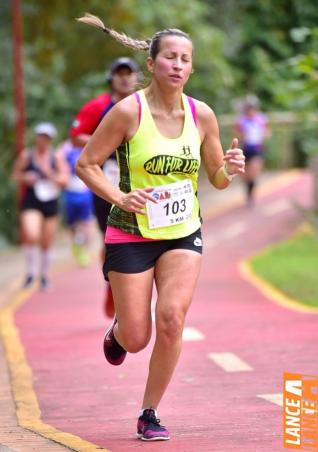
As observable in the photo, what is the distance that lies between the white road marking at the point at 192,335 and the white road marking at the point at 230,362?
3.09 ft

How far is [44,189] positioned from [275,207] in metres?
11.6

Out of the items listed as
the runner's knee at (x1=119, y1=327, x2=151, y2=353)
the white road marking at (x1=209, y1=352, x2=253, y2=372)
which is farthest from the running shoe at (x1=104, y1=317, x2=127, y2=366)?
the white road marking at (x1=209, y1=352, x2=253, y2=372)

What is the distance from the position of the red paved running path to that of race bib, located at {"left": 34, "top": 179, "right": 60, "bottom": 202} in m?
1.18

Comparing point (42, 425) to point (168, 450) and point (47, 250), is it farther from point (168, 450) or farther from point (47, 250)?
point (47, 250)

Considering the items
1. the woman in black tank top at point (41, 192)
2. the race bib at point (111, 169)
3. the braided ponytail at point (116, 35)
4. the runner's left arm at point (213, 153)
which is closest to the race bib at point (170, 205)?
the runner's left arm at point (213, 153)

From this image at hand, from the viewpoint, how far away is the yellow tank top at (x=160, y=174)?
6645mm

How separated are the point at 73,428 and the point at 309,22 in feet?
70.1

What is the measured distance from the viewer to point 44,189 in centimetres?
1545

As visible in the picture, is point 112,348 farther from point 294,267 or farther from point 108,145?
point 294,267

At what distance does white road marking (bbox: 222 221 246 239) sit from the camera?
2266cm

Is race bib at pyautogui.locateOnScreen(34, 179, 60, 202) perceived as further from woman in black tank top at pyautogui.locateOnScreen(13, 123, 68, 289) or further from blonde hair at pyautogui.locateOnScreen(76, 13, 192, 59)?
blonde hair at pyautogui.locateOnScreen(76, 13, 192, 59)

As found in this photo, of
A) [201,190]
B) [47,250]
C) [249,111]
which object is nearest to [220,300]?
[47,250]

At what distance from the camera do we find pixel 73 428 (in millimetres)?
7117
